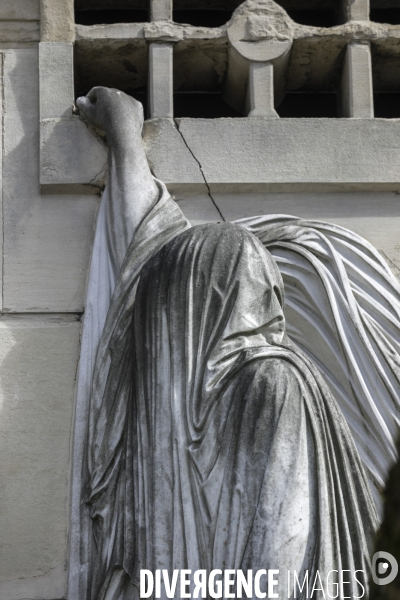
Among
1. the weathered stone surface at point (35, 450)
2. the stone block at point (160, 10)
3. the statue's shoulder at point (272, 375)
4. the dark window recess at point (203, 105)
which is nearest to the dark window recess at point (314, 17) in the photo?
the dark window recess at point (203, 105)

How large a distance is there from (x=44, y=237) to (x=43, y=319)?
0.27 meters

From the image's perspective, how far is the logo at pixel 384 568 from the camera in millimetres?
2463

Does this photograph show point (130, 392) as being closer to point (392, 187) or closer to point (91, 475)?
point (91, 475)

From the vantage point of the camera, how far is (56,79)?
4.68 m

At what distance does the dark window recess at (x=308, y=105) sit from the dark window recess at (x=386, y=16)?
1.19 feet

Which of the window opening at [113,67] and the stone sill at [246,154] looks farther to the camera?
the window opening at [113,67]

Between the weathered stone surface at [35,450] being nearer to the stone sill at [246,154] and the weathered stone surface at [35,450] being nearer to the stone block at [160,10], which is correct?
the stone sill at [246,154]

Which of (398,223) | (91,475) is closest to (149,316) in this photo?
(91,475)

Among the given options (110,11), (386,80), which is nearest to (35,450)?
(110,11)

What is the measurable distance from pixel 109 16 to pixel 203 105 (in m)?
0.44

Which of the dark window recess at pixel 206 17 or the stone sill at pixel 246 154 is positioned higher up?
the dark window recess at pixel 206 17

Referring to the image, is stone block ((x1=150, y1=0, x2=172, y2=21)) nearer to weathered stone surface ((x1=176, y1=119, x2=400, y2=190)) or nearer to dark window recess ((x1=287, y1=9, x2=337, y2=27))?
weathered stone surface ((x1=176, y1=119, x2=400, y2=190))

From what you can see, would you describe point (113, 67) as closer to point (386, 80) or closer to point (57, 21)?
point (57, 21)

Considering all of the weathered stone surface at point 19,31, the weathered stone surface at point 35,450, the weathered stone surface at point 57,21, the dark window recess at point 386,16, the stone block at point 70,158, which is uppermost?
the weathered stone surface at point 57,21
